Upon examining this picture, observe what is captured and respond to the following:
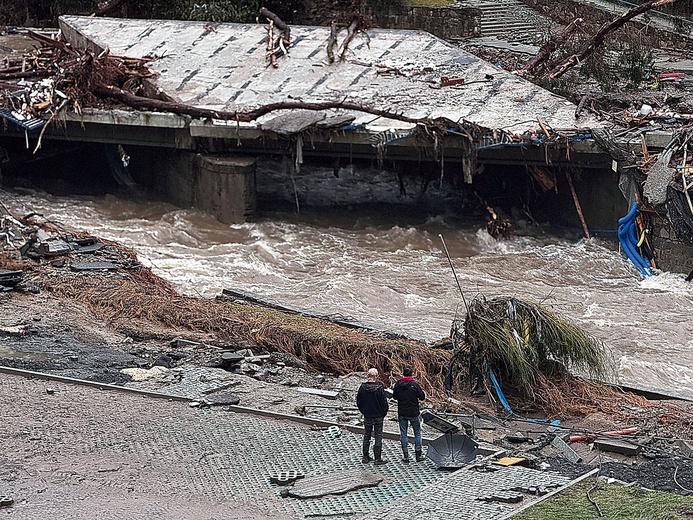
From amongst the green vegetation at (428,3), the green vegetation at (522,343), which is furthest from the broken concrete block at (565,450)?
the green vegetation at (428,3)

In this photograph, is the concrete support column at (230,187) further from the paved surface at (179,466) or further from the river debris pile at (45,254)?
the paved surface at (179,466)

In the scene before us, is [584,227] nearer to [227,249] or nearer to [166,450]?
[227,249]

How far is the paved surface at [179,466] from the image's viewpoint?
8.85 m

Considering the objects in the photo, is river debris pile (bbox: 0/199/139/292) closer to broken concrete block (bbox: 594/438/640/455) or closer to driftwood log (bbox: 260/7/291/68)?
driftwood log (bbox: 260/7/291/68)

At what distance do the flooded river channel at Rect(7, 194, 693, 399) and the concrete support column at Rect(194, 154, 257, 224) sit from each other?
276mm

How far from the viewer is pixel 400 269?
19.8 metres

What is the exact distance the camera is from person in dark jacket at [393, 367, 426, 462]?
32.2ft

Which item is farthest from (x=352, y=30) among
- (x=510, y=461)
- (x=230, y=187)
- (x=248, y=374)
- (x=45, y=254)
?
(x=510, y=461)

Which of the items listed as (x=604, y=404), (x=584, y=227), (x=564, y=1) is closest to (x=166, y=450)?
(x=604, y=404)

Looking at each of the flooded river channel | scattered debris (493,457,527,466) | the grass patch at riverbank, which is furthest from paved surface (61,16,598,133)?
the grass patch at riverbank

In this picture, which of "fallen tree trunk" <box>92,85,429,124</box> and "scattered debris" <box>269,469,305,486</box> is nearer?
"scattered debris" <box>269,469,305,486</box>

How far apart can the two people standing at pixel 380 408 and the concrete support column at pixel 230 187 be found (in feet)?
42.0

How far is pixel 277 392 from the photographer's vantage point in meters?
11.9

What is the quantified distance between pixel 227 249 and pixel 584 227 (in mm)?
6673
